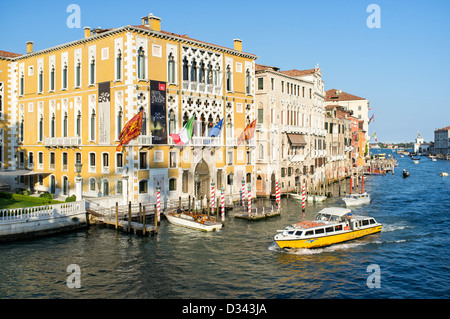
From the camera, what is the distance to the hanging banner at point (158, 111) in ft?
106

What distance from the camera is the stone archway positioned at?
36.9 m

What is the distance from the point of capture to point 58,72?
37.6 meters

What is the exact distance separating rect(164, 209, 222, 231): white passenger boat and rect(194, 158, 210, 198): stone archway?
19.7 ft

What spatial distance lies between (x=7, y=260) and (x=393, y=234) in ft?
79.6

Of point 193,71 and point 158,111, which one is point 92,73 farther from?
point 193,71

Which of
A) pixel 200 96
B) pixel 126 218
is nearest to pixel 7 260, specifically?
pixel 126 218

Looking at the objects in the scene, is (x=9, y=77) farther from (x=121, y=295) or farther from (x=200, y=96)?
(x=121, y=295)

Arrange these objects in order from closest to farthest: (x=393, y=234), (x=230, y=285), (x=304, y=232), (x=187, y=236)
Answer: (x=230, y=285), (x=304, y=232), (x=187, y=236), (x=393, y=234)

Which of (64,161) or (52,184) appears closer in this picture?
(64,161)

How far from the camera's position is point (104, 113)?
109ft

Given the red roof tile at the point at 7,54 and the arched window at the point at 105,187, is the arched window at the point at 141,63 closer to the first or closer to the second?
the arched window at the point at 105,187

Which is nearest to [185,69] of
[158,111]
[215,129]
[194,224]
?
[158,111]

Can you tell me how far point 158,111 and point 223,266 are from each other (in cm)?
1551

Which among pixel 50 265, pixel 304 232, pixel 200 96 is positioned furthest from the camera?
pixel 200 96
